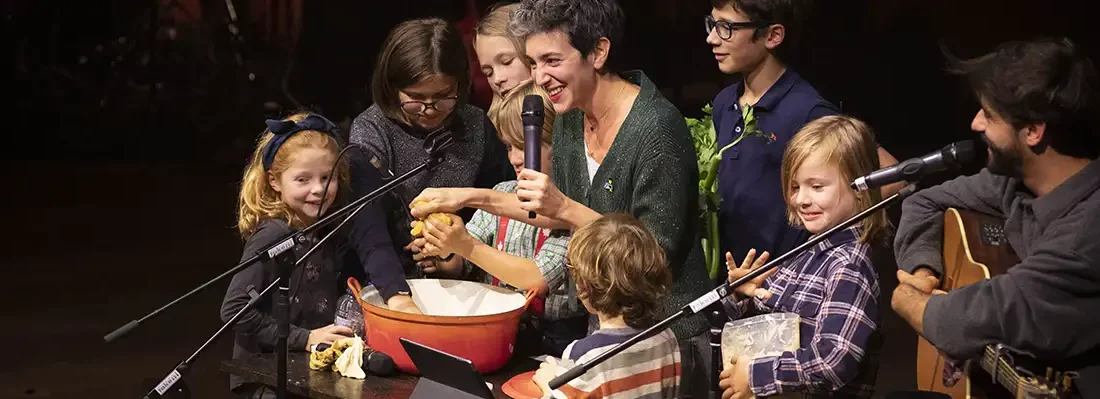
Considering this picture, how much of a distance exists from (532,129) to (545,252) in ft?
1.34

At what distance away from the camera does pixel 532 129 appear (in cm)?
282

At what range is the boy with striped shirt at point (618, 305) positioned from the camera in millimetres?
2645

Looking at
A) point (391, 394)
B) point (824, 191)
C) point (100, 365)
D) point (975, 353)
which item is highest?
point (824, 191)

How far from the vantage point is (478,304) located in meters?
3.22

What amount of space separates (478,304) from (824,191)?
0.95 meters

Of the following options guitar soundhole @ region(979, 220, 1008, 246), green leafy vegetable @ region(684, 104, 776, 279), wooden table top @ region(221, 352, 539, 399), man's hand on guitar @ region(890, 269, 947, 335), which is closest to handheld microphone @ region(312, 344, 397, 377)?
wooden table top @ region(221, 352, 539, 399)

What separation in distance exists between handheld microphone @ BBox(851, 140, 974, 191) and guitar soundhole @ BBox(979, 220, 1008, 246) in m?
0.42

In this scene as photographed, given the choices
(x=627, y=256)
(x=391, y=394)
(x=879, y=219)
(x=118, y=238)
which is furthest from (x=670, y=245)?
(x=118, y=238)

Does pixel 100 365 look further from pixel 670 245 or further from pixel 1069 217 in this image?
pixel 1069 217

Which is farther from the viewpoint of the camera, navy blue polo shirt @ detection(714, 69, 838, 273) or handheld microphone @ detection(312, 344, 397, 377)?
navy blue polo shirt @ detection(714, 69, 838, 273)

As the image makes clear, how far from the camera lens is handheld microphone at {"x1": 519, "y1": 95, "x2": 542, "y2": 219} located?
111 inches

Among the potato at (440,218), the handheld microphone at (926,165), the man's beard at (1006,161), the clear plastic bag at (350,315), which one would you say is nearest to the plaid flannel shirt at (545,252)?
the potato at (440,218)

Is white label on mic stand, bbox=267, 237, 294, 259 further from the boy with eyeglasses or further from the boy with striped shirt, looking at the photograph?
the boy with eyeglasses

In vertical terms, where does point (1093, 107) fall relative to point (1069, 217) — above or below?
above
